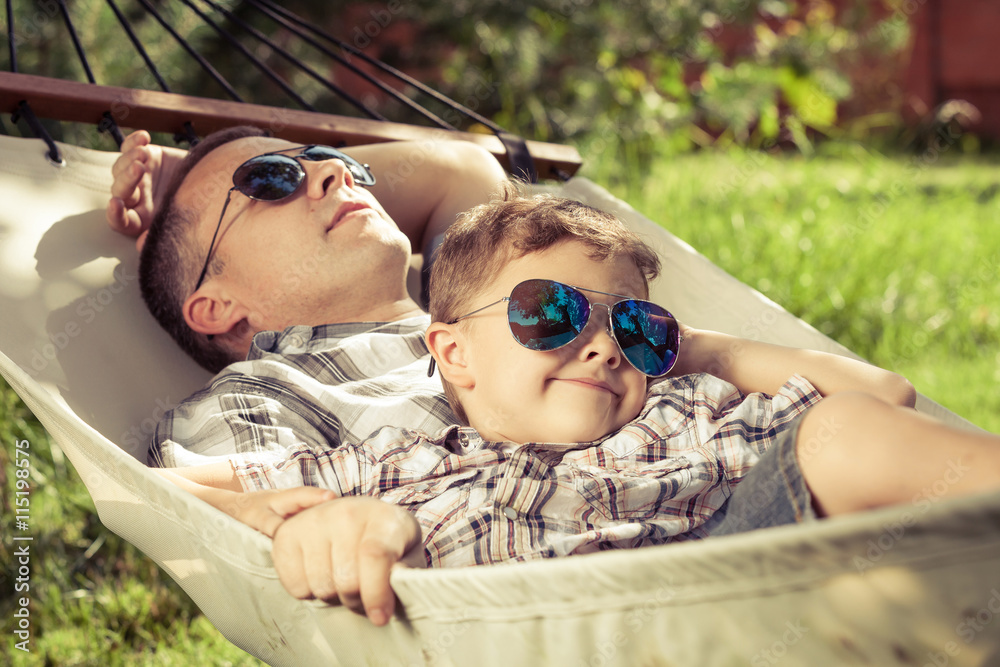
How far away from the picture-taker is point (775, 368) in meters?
1.61

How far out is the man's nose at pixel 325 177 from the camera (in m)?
1.94

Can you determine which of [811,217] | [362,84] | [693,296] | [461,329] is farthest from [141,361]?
[362,84]

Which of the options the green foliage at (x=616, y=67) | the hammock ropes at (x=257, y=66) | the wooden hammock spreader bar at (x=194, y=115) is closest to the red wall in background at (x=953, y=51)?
the green foliage at (x=616, y=67)

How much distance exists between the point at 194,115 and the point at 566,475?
1.64 meters

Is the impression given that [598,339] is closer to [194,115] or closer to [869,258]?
→ [194,115]

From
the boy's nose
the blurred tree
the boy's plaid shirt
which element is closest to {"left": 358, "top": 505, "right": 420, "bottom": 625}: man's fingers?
the boy's plaid shirt

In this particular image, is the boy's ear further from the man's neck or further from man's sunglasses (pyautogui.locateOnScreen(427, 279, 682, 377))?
the man's neck

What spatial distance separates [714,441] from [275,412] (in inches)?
33.5

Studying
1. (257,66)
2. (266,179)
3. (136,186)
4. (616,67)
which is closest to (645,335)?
(266,179)

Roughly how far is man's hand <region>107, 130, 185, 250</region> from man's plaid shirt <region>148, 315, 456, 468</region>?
0.57 meters

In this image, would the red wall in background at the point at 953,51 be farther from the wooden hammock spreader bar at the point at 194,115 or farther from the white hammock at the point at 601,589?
the white hammock at the point at 601,589

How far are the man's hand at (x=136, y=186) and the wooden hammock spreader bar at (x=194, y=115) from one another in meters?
0.14

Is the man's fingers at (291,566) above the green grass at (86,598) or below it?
above

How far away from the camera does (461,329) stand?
153 cm
